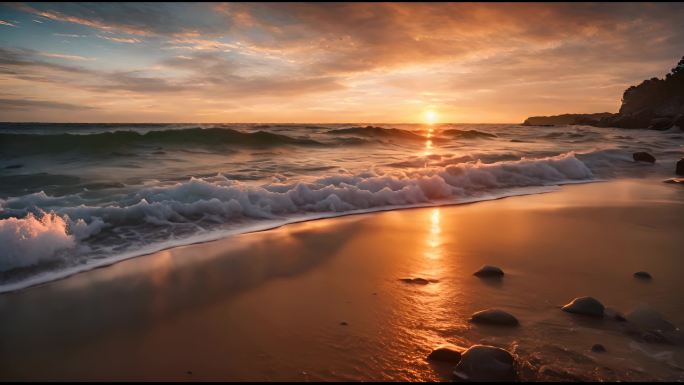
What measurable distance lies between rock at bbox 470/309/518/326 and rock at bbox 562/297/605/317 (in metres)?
0.43

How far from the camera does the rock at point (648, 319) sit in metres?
2.50

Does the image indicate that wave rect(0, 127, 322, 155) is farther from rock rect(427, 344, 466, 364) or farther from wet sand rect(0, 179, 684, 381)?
rock rect(427, 344, 466, 364)

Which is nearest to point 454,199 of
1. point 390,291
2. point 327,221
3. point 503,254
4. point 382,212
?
point 382,212

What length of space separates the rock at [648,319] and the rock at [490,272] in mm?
977

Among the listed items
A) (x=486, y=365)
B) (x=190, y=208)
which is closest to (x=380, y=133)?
(x=190, y=208)

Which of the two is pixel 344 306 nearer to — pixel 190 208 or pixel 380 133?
pixel 190 208

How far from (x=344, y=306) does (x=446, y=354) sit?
2.98 ft

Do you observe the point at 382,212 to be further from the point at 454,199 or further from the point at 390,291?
the point at 390,291

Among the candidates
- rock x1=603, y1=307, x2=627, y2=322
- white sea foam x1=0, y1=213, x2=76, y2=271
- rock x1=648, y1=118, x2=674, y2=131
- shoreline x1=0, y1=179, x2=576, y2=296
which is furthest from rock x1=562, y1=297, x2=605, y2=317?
rock x1=648, y1=118, x2=674, y2=131

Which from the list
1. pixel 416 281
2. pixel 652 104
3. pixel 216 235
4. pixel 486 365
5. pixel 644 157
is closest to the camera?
pixel 486 365

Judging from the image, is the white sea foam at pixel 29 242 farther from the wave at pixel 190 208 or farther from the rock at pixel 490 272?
the rock at pixel 490 272

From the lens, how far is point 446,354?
85.9 inches

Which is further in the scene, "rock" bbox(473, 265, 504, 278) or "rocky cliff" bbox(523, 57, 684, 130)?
"rocky cliff" bbox(523, 57, 684, 130)

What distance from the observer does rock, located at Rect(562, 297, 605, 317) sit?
269cm
